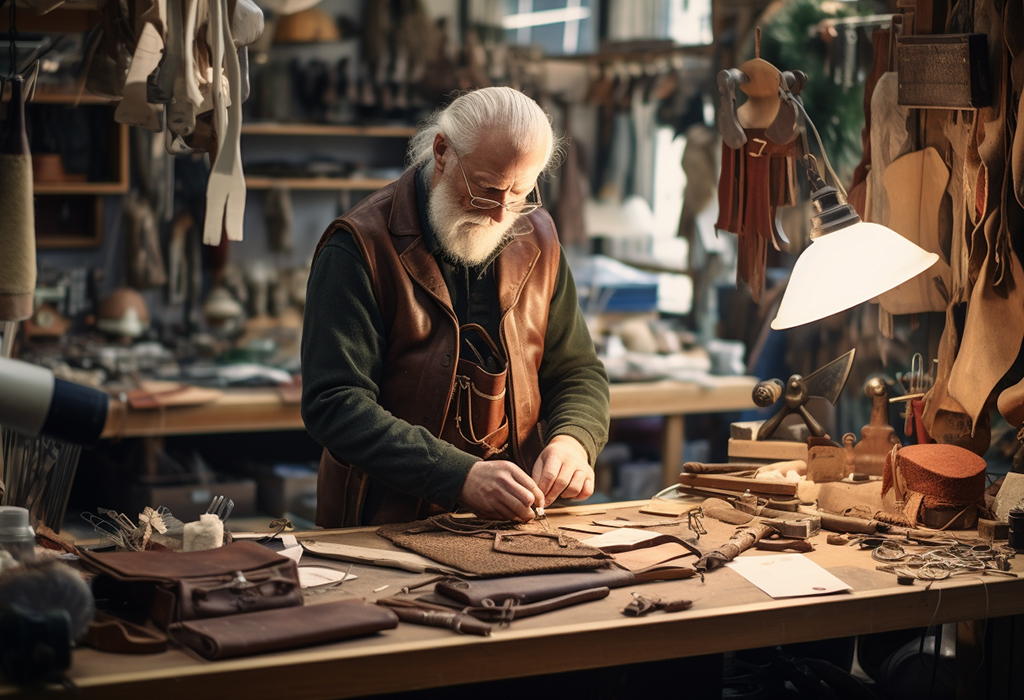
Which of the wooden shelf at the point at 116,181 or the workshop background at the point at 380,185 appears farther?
the wooden shelf at the point at 116,181

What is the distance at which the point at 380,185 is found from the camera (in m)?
6.36

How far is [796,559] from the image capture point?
7.79 feet

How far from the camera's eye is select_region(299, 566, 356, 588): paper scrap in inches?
84.2

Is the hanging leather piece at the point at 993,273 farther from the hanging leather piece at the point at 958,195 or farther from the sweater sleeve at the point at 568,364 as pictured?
the sweater sleeve at the point at 568,364

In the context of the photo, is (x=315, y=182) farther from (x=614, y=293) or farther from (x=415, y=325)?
(x=415, y=325)

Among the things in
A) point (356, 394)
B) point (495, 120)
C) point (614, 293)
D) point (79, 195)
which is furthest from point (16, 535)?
point (614, 293)

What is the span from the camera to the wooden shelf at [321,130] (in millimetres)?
6227

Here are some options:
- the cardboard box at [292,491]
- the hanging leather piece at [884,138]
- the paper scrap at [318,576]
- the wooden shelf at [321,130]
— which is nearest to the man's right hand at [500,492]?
the paper scrap at [318,576]

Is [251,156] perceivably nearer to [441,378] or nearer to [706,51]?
[706,51]

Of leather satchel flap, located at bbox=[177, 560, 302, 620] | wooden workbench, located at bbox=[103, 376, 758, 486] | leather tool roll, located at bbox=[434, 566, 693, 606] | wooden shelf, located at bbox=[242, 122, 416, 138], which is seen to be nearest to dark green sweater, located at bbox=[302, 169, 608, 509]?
leather tool roll, located at bbox=[434, 566, 693, 606]

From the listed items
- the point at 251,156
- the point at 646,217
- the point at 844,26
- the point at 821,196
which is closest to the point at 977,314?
the point at 821,196

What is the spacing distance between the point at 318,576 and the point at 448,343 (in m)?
0.74

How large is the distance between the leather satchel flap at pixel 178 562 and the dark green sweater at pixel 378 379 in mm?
496

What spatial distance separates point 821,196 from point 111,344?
406 cm
